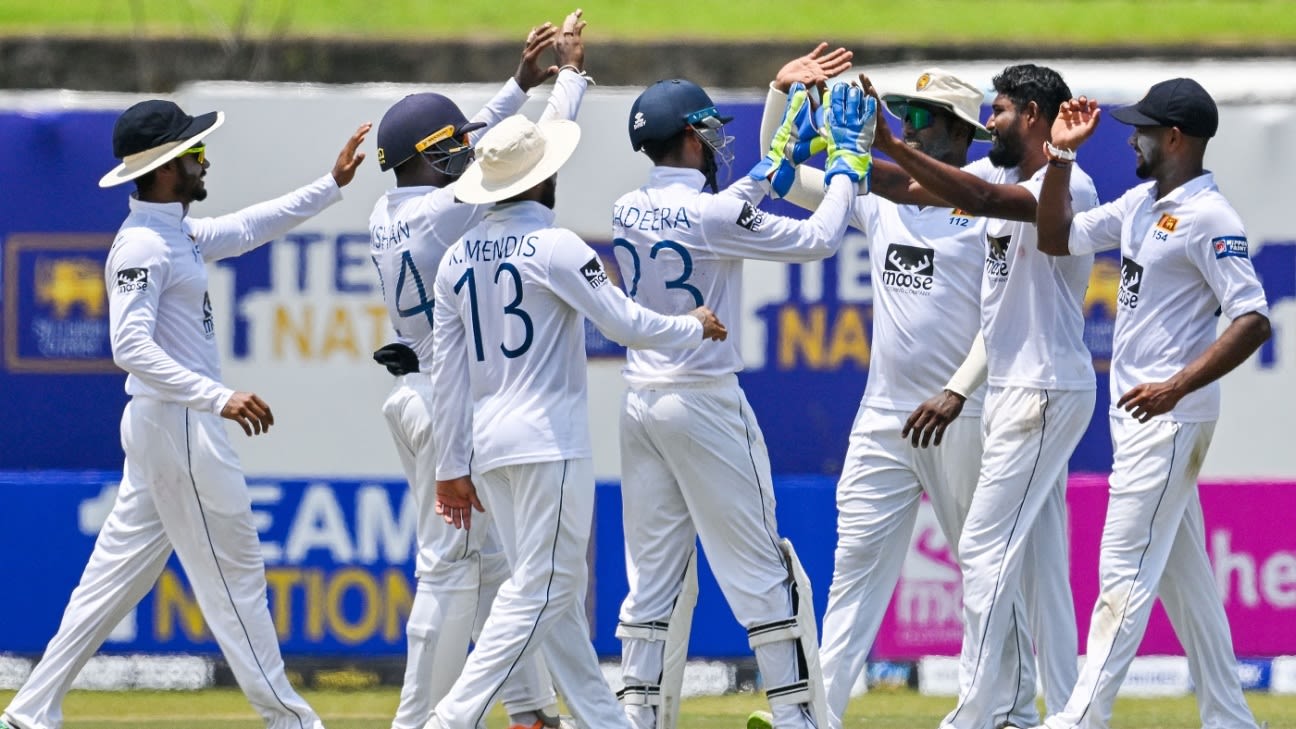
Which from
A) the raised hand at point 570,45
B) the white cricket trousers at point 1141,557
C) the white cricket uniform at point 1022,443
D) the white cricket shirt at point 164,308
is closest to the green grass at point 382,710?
the white cricket uniform at point 1022,443

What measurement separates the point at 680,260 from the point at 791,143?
0.57 m

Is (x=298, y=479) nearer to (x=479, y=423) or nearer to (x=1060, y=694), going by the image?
(x=479, y=423)

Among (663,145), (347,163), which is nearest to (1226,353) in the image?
(663,145)

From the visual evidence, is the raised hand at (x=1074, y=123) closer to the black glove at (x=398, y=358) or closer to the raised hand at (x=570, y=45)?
the raised hand at (x=570, y=45)

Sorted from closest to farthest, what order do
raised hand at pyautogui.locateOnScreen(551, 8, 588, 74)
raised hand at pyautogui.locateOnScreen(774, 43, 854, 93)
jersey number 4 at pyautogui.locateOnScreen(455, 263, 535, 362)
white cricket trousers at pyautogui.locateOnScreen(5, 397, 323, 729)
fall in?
jersey number 4 at pyautogui.locateOnScreen(455, 263, 535, 362) → raised hand at pyautogui.locateOnScreen(774, 43, 854, 93) → white cricket trousers at pyautogui.locateOnScreen(5, 397, 323, 729) → raised hand at pyautogui.locateOnScreen(551, 8, 588, 74)

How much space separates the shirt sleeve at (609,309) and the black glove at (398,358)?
1.07m

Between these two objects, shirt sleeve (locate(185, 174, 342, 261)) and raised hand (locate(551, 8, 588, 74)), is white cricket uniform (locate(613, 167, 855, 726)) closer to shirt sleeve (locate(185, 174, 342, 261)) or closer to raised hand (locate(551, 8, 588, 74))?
raised hand (locate(551, 8, 588, 74))

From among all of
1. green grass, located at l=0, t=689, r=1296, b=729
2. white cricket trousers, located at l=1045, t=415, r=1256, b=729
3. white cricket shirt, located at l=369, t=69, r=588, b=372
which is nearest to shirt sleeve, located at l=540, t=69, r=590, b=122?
white cricket shirt, located at l=369, t=69, r=588, b=372

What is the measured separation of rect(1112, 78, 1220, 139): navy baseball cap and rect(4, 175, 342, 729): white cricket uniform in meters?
3.17

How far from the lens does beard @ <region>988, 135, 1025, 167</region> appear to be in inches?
285

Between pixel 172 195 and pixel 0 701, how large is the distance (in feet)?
9.98

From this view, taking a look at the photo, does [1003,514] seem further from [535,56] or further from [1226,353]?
[535,56]

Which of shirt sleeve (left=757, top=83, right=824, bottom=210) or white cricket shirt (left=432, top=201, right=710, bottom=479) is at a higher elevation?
shirt sleeve (left=757, top=83, right=824, bottom=210)

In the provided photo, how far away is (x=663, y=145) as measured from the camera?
6.84 meters
